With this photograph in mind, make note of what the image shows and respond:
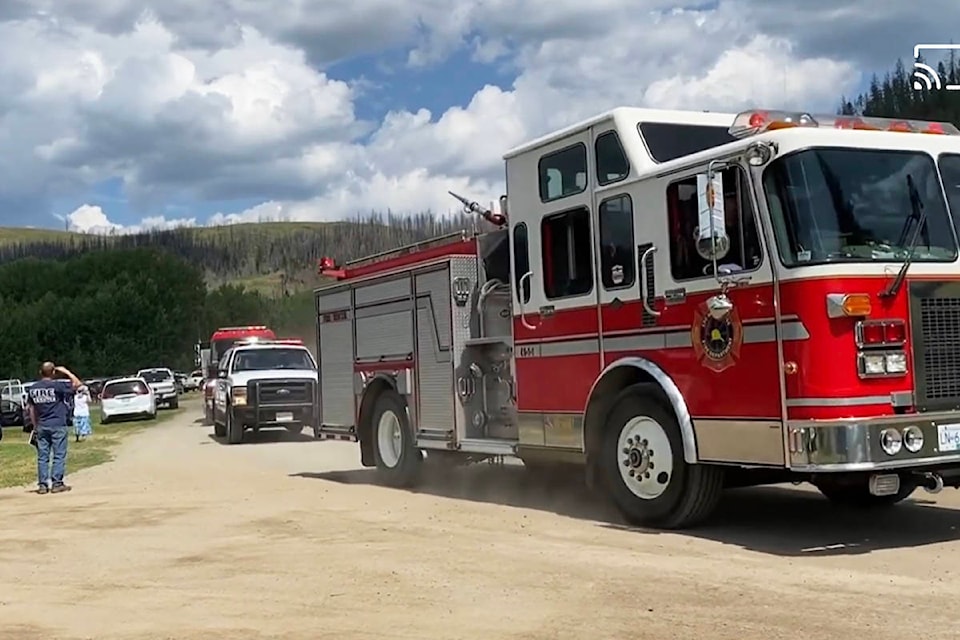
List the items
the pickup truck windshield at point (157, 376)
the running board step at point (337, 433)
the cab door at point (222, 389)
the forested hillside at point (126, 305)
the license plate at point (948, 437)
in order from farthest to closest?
the forested hillside at point (126, 305)
the pickup truck windshield at point (157, 376)
the cab door at point (222, 389)
the running board step at point (337, 433)
the license plate at point (948, 437)

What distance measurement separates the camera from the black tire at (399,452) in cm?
1364

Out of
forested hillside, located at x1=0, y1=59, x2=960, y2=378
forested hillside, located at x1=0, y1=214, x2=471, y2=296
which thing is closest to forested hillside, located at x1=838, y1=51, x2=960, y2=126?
forested hillside, located at x1=0, y1=59, x2=960, y2=378

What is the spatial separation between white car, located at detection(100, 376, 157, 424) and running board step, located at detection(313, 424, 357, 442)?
24.1 meters

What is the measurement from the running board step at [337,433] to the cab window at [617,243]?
5704mm

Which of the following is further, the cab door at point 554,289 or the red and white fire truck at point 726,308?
the cab door at point 554,289

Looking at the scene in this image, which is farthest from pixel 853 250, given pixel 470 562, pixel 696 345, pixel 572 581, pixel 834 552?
pixel 470 562

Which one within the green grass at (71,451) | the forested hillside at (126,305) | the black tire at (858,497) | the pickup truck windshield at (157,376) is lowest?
the black tire at (858,497)

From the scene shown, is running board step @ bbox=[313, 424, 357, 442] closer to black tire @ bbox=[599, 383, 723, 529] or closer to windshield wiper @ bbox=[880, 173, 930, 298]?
black tire @ bbox=[599, 383, 723, 529]

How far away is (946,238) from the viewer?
28.5 feet

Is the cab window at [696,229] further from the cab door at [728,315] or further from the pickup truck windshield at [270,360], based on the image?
the pickup truck windshield at [270,360]

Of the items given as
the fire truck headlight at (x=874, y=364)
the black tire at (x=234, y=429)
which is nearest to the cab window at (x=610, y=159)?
the fire truck headlight at (x=874, y=364)

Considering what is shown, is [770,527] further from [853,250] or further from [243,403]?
[243,403]

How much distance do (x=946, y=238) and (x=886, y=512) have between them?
2.99m

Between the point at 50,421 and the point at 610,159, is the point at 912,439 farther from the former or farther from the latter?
the point at 50,421
